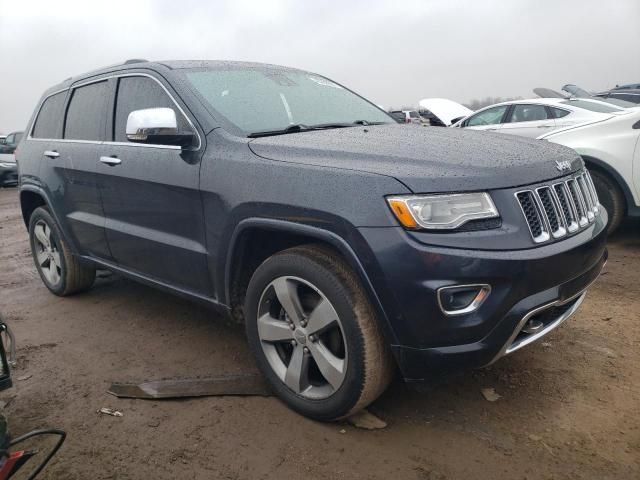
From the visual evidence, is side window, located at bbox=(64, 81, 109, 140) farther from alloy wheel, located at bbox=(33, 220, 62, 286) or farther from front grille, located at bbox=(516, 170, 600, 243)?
front grille, located at bbox=(516, 170, 600, 243)

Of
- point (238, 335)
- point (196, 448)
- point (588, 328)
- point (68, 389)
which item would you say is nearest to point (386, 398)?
point (196, 448)

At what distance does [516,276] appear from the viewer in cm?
207

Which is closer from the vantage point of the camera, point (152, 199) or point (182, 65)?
A: point (152, 199)

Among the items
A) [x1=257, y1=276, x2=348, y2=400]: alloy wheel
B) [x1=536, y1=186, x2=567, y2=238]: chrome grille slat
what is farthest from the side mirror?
[x1=536, y1=186, x2=567, y2=238]: chrome grille slat

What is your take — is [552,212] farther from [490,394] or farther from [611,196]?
[611,196]

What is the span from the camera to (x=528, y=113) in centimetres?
802

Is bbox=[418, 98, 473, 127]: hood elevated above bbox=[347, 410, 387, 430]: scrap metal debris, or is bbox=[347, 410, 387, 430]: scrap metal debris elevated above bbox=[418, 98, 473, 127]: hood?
bbox=[418, 98, 473, 127]: hood

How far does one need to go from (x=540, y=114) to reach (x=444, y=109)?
2.07 m

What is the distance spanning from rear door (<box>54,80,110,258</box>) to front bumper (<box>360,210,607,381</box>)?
2.37 m

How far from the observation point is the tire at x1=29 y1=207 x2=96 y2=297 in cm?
443

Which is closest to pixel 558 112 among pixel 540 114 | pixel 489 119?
pixel 540 114

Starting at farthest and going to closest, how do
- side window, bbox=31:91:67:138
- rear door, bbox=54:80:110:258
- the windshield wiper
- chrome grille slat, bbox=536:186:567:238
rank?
side window, bbox=31:91:67:138 → rear door, bbox=54:80:110:258 → the windshield wiper → chrome grille slat, bbox=536:186:567:238

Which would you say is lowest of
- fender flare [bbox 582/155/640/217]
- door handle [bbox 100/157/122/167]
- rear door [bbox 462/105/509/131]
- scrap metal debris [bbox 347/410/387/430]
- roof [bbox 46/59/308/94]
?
scrap metal debris [bbox 347/410/387/430]

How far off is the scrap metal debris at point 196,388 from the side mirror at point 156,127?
133 centimetres
